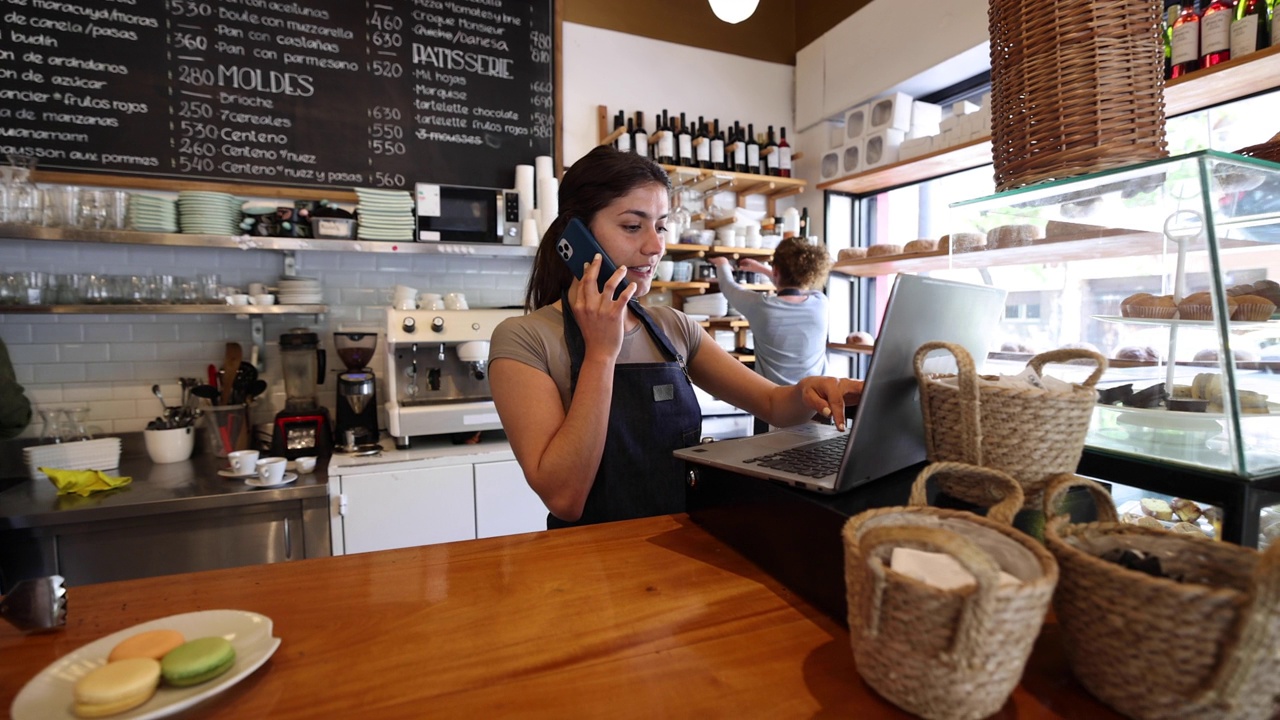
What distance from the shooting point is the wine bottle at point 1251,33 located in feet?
6.25

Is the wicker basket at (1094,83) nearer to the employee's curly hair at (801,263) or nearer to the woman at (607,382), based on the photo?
the woman at (607,382)

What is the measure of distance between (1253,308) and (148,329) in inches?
140

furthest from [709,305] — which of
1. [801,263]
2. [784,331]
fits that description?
[801,263]

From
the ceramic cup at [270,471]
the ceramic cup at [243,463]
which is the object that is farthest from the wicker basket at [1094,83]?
the ceramic cup at [243,463]

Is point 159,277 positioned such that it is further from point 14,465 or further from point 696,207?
point 696,207

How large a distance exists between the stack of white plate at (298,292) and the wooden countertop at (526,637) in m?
2.16

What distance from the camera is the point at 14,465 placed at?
8.15 ft

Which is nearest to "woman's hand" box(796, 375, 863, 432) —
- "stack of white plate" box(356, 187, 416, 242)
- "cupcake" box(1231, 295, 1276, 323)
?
"cupcake" box(1231, 295, 1276, 323)

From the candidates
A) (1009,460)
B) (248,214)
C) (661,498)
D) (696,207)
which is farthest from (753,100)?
(1009,460)

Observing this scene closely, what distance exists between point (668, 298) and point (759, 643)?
3177mm

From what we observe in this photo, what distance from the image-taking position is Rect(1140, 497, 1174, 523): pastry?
107 centimetres

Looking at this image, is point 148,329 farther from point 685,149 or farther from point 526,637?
point 526,637

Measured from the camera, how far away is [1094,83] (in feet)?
3.01

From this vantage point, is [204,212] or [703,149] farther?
[703,149]
